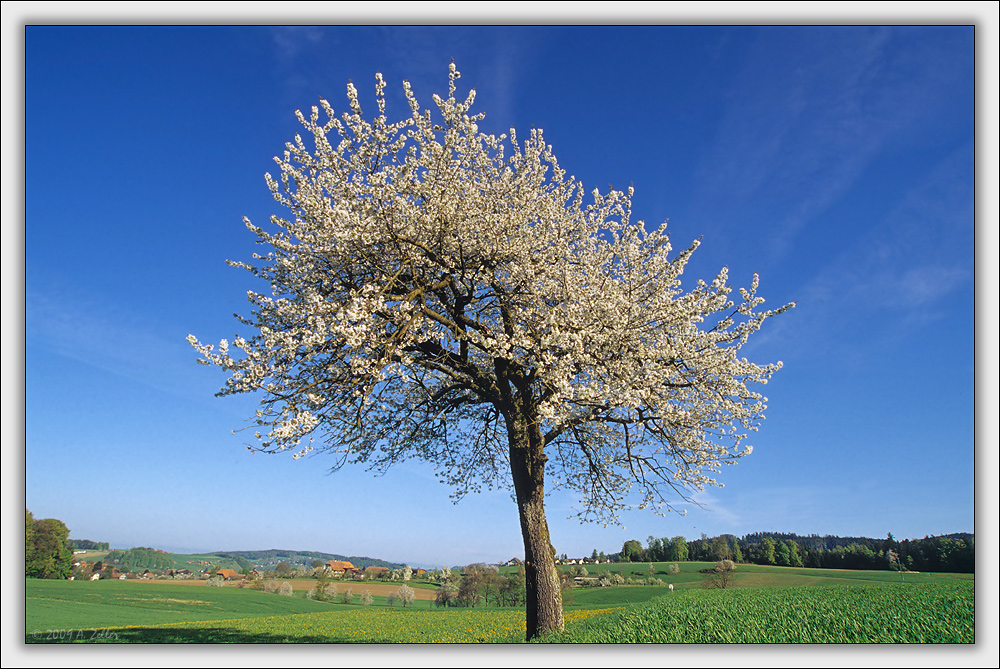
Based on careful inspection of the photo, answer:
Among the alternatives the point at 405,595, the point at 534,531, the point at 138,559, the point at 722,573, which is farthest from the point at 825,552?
the point at 138,559

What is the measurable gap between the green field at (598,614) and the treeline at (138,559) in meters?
1.46

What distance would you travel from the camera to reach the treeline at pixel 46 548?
31.9ft

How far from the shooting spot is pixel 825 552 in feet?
50.0

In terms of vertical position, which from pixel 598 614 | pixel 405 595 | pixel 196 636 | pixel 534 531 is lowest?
pixel 196 636

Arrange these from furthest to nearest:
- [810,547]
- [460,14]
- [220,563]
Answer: [220,563]
[810,547]
[460,14]

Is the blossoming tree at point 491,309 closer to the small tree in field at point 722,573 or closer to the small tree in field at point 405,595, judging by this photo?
the small tree in field at point 722,573

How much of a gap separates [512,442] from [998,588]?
27.8ft

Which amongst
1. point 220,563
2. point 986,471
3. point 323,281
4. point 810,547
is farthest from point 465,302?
point 220,563

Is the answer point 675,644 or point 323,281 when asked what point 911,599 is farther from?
point 323,281

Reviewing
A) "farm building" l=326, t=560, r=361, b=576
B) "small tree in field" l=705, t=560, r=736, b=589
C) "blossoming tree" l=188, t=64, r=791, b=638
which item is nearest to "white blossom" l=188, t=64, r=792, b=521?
"blossoming tree" l=188, t=64, r=791, b=638

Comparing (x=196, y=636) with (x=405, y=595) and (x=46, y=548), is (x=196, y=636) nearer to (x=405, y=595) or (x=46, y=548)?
(x=46, y=548)

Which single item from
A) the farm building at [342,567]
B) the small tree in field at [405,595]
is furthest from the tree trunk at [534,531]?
the farm building at [342,567]

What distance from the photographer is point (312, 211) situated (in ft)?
33.0

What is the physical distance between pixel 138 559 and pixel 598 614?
21199 mm
